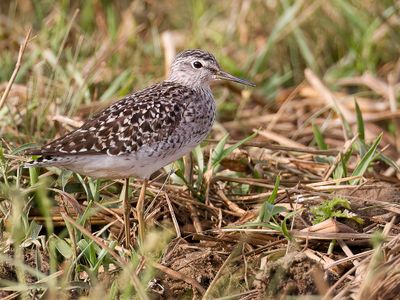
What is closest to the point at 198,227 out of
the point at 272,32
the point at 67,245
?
the point at 67,245

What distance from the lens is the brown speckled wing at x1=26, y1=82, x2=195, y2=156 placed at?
5810 mm

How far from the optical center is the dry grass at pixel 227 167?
5117 millimetres

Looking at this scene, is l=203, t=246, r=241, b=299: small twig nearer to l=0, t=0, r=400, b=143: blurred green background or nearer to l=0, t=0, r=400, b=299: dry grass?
l=0, t=0, r=400, b=299: dry grass

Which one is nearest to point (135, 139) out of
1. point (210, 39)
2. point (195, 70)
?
point (195, 70)

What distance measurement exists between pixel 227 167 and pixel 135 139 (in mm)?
1122

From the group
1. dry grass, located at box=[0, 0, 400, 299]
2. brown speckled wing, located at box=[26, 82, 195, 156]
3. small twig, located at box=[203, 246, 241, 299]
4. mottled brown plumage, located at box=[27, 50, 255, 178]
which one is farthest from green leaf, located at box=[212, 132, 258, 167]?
small twig, located at box=[203, 246, 241, 299]

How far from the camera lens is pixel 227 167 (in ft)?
22.4

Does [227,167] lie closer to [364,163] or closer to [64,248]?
[364,163]

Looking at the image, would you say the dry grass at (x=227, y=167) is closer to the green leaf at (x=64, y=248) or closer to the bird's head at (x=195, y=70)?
the green leaf at (x=64, y=248)

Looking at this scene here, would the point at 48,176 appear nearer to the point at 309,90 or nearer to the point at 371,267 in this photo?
the point at 371,267

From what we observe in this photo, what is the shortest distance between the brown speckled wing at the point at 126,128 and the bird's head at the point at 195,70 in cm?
46

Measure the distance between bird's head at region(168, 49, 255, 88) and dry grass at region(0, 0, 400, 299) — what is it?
0.51 metres

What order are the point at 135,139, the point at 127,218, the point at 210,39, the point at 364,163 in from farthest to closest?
1. the point at 210,39
2. the point at 364,163
3. the point at 135,139
4. the point at 127,218

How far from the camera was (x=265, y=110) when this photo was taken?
9.10 m
